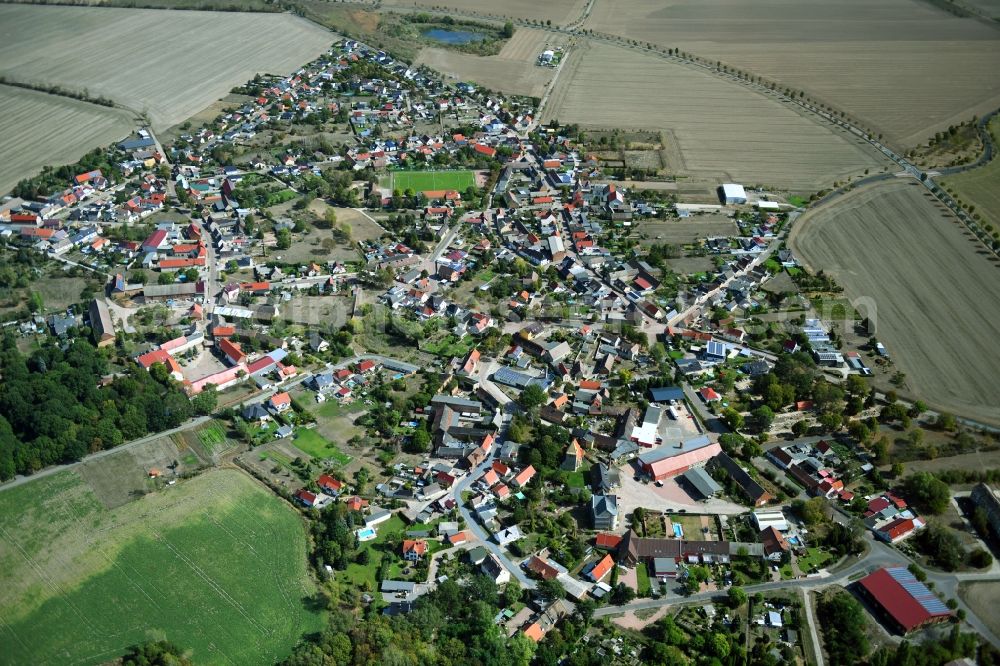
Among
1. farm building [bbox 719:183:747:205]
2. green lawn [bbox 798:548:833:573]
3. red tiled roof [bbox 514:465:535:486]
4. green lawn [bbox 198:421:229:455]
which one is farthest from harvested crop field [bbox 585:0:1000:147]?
green lawn [bbox 198:421:229:455]

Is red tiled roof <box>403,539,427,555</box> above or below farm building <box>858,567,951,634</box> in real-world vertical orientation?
below

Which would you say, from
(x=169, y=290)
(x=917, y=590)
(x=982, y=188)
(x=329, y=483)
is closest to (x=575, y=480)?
(x=329, y=483)

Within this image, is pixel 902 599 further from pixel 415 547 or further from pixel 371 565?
pixel 371 565

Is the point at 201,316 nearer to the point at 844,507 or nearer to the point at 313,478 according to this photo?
the point at 313,478

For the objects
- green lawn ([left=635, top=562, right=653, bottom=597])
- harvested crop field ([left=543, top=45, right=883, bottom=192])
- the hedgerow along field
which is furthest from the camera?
harvested crop field ([left=543, top=45, right=883, bottom=192])

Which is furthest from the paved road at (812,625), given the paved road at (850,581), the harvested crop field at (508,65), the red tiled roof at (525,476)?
the harvested crop field at (508,65)

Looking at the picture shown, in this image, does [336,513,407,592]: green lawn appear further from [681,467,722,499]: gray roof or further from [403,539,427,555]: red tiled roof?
[681,467,722,499]: gray roof

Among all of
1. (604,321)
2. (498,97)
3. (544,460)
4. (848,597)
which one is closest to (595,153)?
(498,97)
